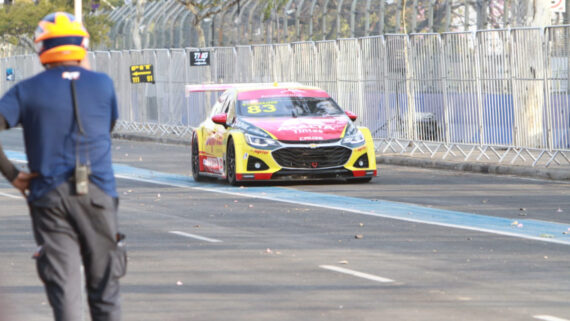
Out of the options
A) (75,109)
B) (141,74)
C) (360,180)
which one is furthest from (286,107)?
(141,74)

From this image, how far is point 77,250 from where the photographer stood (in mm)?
5863

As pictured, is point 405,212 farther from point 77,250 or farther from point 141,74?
point 141,74

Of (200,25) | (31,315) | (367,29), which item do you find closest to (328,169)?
(31,315)

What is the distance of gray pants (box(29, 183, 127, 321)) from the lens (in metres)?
5.79

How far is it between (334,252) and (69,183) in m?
5.69

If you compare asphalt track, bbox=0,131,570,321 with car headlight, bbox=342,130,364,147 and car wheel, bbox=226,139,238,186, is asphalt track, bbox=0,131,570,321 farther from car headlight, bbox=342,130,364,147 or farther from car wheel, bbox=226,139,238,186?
car headlight, bbox=342,130,364,147

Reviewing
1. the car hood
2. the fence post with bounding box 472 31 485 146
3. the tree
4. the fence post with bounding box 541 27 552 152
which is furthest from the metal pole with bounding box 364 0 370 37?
the car hood

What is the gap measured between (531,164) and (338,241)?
10.2 m

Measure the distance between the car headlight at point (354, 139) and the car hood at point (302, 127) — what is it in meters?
0.10

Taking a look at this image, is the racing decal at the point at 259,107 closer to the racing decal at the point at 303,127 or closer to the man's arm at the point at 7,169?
the racing decal at the point at 303,127

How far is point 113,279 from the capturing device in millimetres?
5875

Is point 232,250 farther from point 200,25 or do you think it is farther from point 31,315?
point 200,25

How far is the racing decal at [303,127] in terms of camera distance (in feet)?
62.0

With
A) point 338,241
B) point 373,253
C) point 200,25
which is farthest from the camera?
point 200,25
